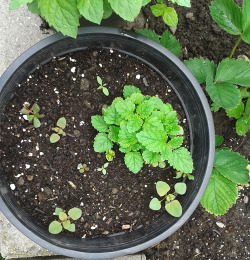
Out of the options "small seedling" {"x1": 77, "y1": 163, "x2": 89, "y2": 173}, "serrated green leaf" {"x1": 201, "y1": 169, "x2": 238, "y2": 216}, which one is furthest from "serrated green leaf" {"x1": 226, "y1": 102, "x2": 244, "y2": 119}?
"small seedling" {"x1": 77, "y1": 163, "x2": 89, "y2": 173}

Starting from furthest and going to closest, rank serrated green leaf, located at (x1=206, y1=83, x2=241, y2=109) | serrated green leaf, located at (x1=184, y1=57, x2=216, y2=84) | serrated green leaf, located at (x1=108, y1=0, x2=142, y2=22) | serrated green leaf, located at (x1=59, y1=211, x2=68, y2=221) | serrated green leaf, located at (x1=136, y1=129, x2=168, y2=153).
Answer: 1. serrated green leaf, located at (x1=184, y1=57, x2=216, y2=84)
2. serrated green leaf, located at (x1=206, y1=83, x2=241, y2=109)
3. serrated green leaf, located at (x1=59, y1=211, x2=68, y2=221)
4. serrated green leaf, located at (x1=136, y1=129, x2=168, y2=153)
5. serrated green leaf, located at (x1=108, y1=0, x2=142, y2=22)

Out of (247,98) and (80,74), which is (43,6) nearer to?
(80,74)

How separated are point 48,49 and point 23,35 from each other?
1.21ft

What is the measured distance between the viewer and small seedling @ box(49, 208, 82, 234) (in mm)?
1319

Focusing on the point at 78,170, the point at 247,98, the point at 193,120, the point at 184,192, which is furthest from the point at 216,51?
the point at 78,170

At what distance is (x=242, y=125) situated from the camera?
1.67 m

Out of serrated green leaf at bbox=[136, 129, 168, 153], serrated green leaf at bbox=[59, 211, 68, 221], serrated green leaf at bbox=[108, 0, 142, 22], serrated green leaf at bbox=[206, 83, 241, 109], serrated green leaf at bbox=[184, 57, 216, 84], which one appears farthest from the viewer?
serrated green leaf at bbox=[184, 57, 216, 84]

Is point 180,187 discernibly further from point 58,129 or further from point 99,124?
point 58,129

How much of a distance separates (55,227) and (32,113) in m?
0.47

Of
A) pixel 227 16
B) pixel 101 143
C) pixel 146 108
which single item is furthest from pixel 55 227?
pixel 227 16

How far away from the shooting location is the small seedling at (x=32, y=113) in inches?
52.5

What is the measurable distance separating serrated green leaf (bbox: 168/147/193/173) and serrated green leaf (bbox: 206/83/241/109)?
318mm

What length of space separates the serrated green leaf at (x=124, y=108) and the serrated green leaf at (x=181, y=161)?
9.2 inches

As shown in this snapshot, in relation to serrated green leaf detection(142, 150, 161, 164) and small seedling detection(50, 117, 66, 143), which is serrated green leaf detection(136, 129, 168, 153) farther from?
small seedling detection(50, 117, 66, 143)
